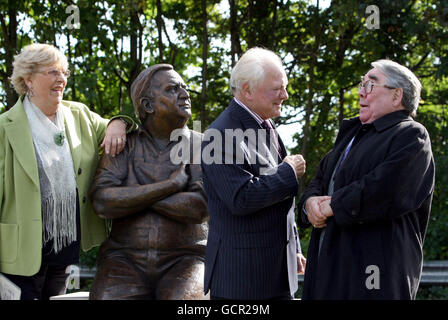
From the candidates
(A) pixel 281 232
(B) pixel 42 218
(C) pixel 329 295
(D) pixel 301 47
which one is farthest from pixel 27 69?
(D) pixel 301 47

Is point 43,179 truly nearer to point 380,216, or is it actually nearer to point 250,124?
point 250,124

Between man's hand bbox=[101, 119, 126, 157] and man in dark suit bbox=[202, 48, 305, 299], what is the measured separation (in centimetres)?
103

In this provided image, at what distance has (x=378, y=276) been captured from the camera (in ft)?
9.78

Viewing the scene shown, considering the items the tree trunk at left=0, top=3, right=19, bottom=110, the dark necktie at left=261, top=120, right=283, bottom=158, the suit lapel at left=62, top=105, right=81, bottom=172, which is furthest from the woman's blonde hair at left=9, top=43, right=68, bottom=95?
the tree trunk at left=0, top=3, right=19, bottom=110

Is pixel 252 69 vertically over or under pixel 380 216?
over

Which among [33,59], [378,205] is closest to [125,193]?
[33,59]

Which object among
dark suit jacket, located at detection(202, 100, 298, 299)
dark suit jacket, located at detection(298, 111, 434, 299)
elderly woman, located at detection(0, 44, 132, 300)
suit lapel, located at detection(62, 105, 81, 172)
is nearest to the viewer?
dark suit jacket, located at detection(298, 111, 434, 299)

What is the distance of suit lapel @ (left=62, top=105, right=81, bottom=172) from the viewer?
4141mm

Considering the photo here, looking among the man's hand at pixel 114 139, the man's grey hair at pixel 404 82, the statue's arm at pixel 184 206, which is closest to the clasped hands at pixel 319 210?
the man's grey hair at pixel 404 82

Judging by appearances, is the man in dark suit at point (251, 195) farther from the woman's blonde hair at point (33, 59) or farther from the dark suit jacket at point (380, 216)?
the woman's blonde hair at point (33, 59)

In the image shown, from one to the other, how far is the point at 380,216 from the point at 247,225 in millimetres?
635

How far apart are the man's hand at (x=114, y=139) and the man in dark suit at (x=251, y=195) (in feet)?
3.37

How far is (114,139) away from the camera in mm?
4164

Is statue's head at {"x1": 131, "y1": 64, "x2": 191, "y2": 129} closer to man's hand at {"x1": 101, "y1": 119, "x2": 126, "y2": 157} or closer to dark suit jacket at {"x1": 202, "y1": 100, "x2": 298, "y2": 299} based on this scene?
man's hand at {"x1": 101, "y1": 119, "x2": 126, "y2": 157}
